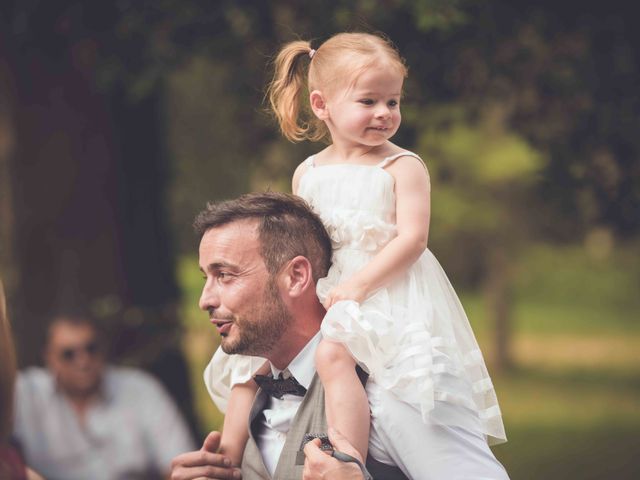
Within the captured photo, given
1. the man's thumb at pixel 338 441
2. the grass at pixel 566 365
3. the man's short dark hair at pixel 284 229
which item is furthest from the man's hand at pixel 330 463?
the grass at pixel 566 365

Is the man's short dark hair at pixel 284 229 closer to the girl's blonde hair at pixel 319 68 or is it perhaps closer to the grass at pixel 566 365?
the girl's blonde hair at pixel 319 68

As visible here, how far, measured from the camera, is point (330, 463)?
8.93 ft

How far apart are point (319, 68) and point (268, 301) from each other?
2.23 ft

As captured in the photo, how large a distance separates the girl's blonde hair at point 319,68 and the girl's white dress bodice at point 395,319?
224 millimetres

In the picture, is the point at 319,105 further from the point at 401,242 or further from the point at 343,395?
the point at 343,395

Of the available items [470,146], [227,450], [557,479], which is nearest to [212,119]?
[470,146]

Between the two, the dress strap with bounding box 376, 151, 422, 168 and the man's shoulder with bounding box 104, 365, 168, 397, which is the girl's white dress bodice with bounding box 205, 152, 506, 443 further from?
the man's shoulder with bounding box 104, 365, 168, 397

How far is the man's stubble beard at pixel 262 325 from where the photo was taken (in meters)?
3.04

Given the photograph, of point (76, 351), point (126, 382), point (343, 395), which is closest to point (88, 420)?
point (126, 382)

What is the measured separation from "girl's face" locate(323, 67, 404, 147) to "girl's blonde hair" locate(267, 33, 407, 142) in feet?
0.09

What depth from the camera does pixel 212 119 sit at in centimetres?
1351

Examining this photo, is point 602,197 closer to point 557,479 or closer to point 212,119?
point 557,479

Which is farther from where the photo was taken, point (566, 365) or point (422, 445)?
point (566, 365)

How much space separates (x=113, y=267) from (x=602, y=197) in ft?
12.6
